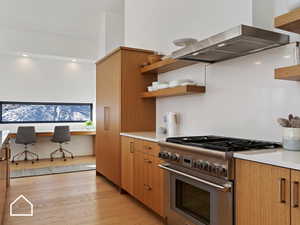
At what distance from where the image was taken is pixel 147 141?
2.80 meters

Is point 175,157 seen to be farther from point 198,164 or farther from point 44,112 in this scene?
point 44,112

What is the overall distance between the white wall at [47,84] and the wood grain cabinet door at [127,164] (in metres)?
3.69

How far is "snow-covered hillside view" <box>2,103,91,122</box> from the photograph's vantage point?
6176 millimetres

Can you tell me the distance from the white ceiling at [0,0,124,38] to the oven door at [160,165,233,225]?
4.12 m

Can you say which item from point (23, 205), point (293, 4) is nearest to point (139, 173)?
point (23, 205)

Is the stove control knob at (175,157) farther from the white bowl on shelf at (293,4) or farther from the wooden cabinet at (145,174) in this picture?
the white bowl on shelf at (293,4)

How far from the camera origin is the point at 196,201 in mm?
2064

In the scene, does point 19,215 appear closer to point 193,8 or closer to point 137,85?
point 137,85

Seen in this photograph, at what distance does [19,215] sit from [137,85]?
2.27m

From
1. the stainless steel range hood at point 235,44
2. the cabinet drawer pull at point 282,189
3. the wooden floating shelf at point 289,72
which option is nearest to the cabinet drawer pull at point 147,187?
the stainless steel range hood at point 235,44

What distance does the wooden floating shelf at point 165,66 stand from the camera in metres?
2.99

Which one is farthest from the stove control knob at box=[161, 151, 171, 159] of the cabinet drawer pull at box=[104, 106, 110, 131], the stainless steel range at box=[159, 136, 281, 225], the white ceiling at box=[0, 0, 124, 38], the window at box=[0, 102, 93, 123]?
the window at box=[0, 102, 93, 123]

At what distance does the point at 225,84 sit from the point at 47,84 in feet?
17.3

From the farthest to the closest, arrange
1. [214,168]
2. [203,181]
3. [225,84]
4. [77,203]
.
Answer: [77,203], [225,84], [203,181], [214,168]
